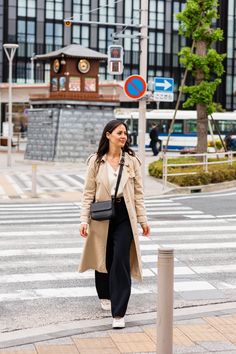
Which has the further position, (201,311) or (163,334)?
(201,311)

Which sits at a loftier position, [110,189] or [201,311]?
[110,189]

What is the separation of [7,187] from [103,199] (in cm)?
1710

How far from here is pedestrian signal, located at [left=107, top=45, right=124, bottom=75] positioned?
2222 cm

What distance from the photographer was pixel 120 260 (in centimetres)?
704

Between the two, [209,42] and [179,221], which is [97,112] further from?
[179,221]

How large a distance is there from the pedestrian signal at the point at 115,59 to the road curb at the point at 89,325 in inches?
587

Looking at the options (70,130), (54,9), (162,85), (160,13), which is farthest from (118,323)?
(160,13)

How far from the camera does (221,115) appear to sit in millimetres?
59406

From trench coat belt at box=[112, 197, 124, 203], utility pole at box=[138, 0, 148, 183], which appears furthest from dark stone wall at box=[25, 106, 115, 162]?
trench coat belt at box=[112, 197, 124, 203]

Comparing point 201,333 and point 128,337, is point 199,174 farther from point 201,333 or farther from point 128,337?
point 128,337

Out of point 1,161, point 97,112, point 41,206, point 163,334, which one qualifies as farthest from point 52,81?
point 163,334

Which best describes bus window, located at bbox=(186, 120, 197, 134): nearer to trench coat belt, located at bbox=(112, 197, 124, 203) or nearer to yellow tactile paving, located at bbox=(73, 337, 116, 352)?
trench coat belt, located at bbox=(112, 197, 124, 203)

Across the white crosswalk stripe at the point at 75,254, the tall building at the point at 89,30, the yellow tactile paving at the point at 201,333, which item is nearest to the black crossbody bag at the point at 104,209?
the yellow tactile paving at the point at 201,333

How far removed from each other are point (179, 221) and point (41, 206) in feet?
15.0
